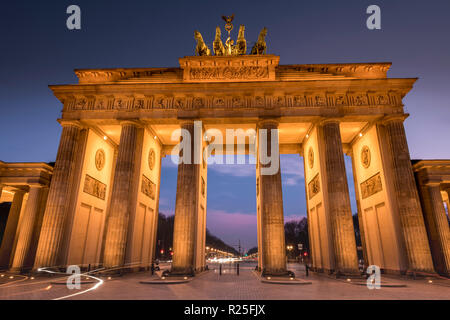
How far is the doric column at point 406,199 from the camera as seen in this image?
16.7 meters

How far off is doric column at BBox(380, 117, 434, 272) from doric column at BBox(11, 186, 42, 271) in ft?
87.4

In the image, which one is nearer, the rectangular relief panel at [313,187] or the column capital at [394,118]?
the column capital at [394,118]

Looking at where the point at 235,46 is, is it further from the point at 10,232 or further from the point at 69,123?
the point at 10,232

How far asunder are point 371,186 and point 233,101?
516 inches

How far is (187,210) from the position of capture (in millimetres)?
18219

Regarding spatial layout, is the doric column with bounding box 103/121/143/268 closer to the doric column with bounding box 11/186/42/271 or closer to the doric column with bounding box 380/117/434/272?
the doric column with bounding box 11/186/42/271

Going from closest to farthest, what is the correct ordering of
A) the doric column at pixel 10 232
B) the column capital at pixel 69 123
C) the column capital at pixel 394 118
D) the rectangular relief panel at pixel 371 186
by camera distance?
the column capital at pixel 394 118 < the rectangular relief panel at pixel 371 186 < the column capital at pixel 69 123 < the doric column at pixel 10 232

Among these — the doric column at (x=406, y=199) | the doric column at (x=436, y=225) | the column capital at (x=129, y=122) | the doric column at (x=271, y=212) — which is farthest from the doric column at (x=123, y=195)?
the doric column at (x=436, y=225)

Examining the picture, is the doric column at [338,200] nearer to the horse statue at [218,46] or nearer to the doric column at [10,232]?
the horse statue at [218,46]

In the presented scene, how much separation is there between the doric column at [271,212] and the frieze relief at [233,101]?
85.3 inches

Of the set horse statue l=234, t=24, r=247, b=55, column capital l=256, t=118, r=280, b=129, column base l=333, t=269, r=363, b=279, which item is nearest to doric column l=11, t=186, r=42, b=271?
column capital l=256, t=118, r=280, b=129

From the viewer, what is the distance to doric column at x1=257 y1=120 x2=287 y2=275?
17016 mm

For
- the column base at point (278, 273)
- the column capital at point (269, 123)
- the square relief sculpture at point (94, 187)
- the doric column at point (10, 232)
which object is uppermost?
the column capital at point (269, 123)
